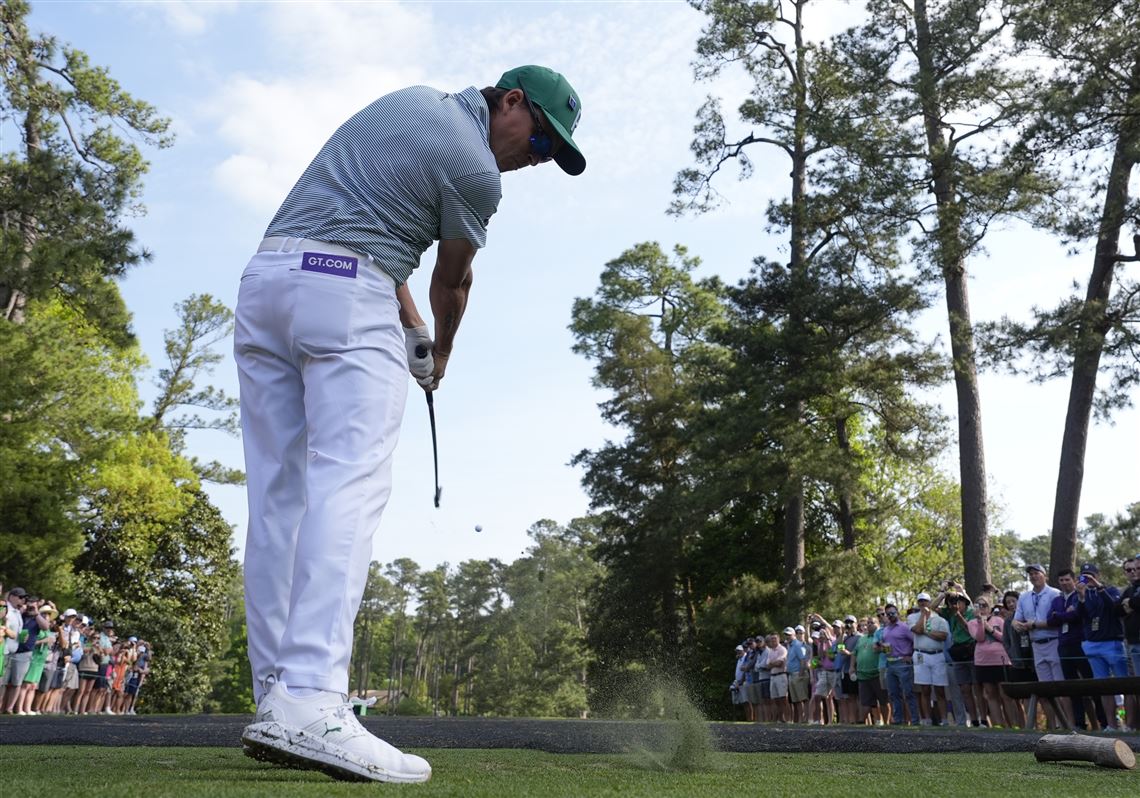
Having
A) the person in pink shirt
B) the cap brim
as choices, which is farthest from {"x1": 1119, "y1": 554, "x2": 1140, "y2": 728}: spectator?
the cap brim

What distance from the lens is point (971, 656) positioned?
14.5 meters

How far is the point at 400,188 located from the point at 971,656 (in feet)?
43.4

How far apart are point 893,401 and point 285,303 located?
27.0m

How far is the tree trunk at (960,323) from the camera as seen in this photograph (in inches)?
852

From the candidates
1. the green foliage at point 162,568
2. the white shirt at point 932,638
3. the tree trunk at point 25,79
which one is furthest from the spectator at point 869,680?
the green foliage at point 162,568

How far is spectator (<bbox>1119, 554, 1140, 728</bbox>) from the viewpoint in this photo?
11.5 meters

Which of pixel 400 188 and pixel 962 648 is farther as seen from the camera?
pixel 962 648

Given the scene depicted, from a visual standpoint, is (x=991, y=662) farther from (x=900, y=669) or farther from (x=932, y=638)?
(x=900, y=669)

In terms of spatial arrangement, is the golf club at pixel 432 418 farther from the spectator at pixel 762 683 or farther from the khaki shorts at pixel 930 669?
the spectator at pixel 762 683

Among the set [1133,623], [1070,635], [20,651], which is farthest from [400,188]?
[20,651]

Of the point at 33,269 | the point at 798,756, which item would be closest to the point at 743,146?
the point at 33,269

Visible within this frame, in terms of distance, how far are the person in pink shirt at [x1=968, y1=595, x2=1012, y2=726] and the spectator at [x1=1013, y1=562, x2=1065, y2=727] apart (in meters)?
0.62

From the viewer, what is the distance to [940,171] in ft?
73.2

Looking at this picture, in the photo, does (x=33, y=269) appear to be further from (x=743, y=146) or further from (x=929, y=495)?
(x=929, y=495)
